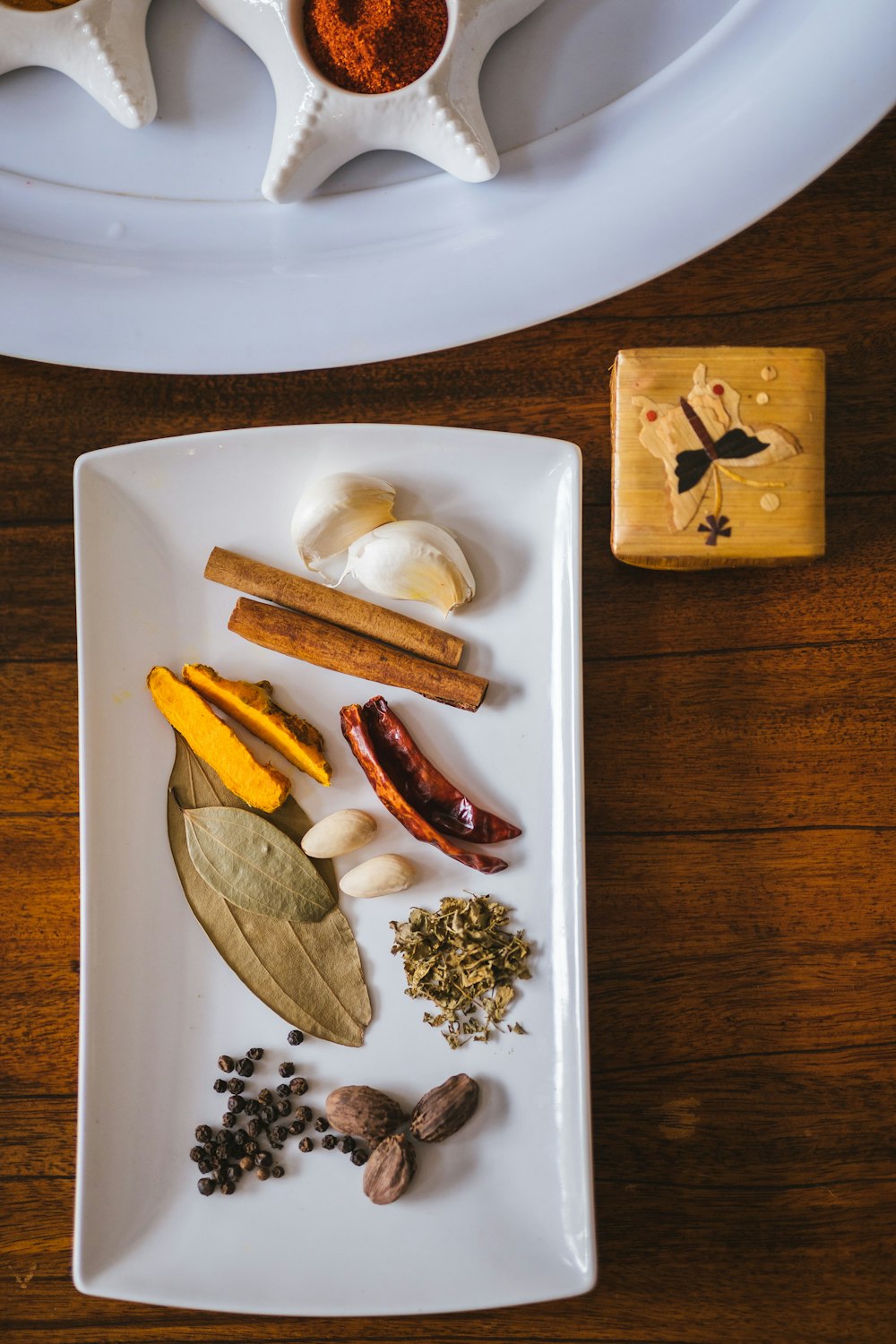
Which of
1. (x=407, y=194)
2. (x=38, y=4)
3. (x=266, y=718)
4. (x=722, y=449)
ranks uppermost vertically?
(x=38, y=4)

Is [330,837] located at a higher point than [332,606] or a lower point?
lower

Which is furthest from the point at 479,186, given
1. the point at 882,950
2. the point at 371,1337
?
the point at 371,1337

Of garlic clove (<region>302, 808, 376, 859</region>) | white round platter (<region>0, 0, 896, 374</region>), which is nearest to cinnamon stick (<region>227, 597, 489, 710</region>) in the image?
garlic clove (<region>302, 808, 376, 859</region>)

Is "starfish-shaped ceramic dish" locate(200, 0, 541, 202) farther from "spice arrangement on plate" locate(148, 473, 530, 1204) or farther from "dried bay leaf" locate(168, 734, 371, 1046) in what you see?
"dried bay leaf" locate(168, 734, 371, 1046)

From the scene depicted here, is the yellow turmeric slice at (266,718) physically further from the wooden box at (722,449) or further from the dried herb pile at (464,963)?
the wooden box at (722,449)

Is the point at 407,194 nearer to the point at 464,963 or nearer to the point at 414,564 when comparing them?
the point at 414,564

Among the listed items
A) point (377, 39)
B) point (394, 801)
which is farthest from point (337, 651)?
point (377, 39)
